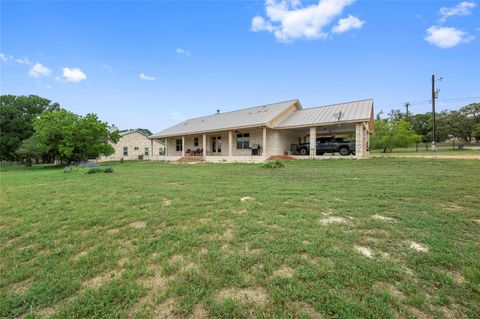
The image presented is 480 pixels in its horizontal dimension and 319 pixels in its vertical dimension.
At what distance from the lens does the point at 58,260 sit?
8.64ft

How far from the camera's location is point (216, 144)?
22.3m

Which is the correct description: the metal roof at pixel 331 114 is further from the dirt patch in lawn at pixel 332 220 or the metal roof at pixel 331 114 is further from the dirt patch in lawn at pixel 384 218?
the dirt patch in lawn at pixel 332 220

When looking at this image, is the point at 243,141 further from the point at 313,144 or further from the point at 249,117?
the point at 313,144

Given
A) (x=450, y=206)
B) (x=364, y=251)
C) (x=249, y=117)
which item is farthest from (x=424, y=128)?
(x=364, y=251)

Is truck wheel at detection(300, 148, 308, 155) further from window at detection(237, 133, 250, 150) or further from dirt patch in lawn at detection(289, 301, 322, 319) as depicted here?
dirt patch in lawn at detection(289, 301, 322, 319)

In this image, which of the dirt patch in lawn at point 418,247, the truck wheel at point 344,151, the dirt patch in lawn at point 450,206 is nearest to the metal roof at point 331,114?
the truck wheel at point 344,151

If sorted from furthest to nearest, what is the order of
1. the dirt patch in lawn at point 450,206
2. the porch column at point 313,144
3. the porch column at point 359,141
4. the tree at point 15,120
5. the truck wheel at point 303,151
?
1. the tree at point 15,120
2. the truck wheel at point 303,151
3. the porch column at point 313,144
4. the porch column at point 359,141
5. the dirt patch in lawn at point 450,206

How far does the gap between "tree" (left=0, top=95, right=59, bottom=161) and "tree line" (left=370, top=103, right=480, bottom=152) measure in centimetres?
4764

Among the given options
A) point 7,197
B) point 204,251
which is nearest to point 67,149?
point 7,197

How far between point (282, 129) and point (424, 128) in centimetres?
4403

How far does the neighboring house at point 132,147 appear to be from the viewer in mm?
31328

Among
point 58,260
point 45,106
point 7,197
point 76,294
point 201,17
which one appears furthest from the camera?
point 45,106

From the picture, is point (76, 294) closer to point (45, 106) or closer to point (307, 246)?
point (307, 246)

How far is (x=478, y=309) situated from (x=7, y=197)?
382 inches
